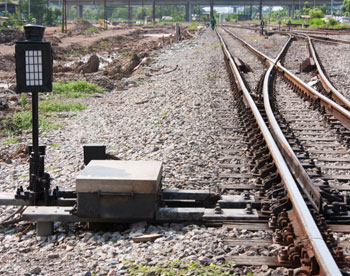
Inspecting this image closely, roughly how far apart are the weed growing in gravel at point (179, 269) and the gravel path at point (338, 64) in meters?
8.74

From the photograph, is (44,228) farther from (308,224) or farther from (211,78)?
(211,78)

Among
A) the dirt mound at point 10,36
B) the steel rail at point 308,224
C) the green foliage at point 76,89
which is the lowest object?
the steel rail at point 308,224

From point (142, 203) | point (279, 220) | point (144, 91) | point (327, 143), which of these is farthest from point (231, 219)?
point (144, 91)

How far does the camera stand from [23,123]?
34.8 ft

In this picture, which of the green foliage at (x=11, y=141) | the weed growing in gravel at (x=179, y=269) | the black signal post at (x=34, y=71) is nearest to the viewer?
the weed growing in gravel at (x=179, y=269)

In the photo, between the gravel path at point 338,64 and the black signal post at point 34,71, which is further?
the gravel path at point 338,64

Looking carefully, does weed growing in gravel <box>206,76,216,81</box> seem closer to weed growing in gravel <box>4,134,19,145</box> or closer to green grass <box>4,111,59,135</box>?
green grass <box>4,111,59,135</box>

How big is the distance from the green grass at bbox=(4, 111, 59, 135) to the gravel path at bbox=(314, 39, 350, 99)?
6150 mm

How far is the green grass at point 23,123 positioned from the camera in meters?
10.1

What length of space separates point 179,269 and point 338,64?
1594 centimetres

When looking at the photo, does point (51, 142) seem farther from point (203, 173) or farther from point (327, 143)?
point (327, 143)

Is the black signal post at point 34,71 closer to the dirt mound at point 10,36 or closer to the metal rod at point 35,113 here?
the metal rod at point 35,113

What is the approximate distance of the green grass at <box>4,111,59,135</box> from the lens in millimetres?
10117

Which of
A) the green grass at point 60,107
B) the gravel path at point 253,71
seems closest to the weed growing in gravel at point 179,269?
the gravel path at point 253,71
